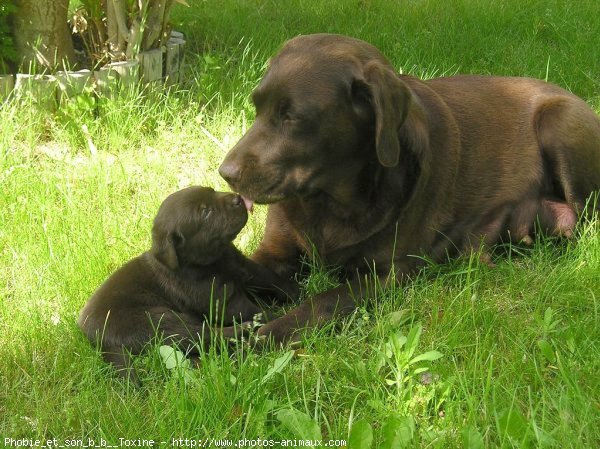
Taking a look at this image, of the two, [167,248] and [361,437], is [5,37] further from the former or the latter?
[361,437]

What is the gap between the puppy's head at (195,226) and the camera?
11.0 ft

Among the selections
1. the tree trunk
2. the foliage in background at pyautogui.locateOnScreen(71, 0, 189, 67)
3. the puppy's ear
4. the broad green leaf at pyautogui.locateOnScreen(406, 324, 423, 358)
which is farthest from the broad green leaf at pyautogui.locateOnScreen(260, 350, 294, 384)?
the tree trunk

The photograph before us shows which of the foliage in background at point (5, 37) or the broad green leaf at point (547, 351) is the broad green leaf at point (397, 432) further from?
the foliage in background at point (5, 37)

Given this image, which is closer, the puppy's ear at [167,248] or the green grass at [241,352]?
the green grass at [241,352]

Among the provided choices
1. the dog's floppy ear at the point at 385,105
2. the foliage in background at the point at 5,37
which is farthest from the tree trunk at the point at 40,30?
the dog's floppy ear at the point at 385,105

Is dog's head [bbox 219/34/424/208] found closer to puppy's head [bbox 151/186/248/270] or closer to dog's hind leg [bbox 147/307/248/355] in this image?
puppy's head [bbox 151/186/248/270]

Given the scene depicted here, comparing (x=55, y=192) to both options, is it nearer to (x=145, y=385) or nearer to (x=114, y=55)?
(x=114, y=55)

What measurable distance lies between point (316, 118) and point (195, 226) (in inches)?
26.7

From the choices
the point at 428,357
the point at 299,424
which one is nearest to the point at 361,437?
Result: the point at 299,424

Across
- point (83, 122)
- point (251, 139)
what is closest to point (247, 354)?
point (251, 139)

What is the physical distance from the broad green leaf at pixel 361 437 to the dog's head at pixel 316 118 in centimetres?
115

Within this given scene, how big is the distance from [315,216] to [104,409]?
1.30 metres

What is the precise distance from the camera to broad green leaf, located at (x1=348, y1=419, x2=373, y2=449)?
2.46m

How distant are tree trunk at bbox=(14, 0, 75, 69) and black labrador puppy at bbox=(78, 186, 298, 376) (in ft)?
7.91
